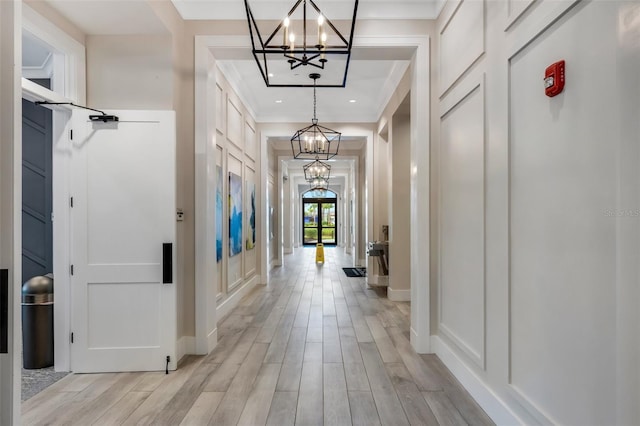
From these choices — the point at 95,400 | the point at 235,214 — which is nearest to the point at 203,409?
the point at 95,400

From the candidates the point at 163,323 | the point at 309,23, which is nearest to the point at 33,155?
the point at 163,323

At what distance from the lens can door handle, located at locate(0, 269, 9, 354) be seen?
1395mm

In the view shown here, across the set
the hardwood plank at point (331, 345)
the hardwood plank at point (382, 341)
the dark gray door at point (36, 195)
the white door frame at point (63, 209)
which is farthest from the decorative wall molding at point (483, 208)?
the dark gray door at point (36, 195)

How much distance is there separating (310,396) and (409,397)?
762 millimetres

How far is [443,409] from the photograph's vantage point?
265 cm

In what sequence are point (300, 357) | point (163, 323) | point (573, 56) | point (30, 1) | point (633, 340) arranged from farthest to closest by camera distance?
point (300, 357) < point (163, 323) < point (30, 1) < point (573, 56) < point (633, 340)

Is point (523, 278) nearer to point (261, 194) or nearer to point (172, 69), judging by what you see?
point (172, 69)

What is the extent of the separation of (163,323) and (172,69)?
237 cm

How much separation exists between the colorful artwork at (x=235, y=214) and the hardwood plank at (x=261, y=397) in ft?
8.46

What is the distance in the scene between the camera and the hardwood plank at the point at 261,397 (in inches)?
99.7

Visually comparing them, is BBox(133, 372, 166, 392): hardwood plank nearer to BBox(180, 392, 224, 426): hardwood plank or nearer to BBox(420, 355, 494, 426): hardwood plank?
BBox(180, 392, 224, 426): hardwood plank

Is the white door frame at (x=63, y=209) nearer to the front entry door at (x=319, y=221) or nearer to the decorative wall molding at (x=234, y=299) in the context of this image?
the decorative wall molding at (x=234, y=299)

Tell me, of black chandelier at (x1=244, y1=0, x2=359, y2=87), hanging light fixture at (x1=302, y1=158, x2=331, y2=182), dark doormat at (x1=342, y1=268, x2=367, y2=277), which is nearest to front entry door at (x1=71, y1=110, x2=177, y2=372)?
black chandelier at (x1=244, y1=0, x2=359, y2=87)

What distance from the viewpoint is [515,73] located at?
2268 millimetres
